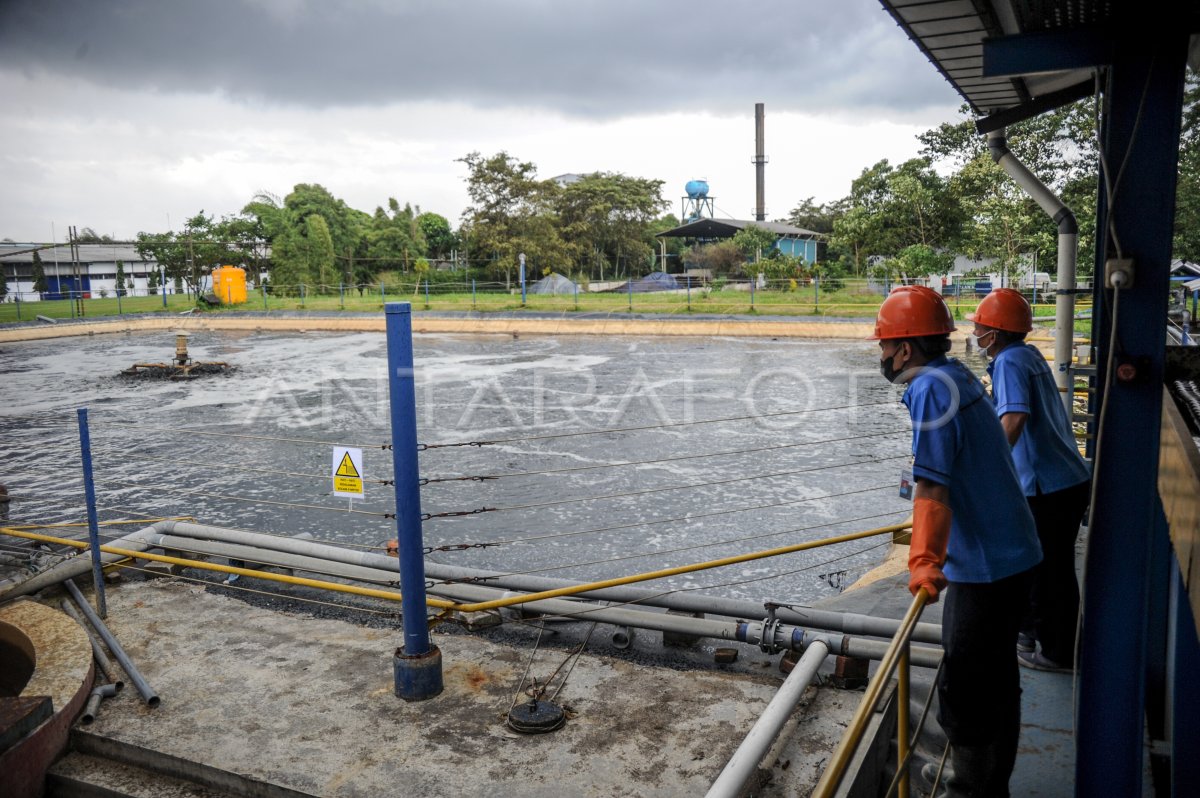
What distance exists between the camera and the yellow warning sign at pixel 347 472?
4.48 metres

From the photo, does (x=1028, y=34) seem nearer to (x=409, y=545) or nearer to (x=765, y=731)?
(x=765, y=731)

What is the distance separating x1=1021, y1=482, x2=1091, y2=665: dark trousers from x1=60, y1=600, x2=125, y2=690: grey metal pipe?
3973 mm

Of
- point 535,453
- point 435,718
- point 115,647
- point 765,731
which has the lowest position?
point 535,453

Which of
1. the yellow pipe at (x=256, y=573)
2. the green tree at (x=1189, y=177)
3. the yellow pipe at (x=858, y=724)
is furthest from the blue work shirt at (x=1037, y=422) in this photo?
the yellow pipe at (x=256, y=573)

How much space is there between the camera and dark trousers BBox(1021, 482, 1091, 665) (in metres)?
3.72

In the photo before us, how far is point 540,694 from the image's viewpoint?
3824 mm

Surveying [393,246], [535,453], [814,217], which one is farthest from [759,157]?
[535,453]

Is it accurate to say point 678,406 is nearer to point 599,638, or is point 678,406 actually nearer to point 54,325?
point 599,638

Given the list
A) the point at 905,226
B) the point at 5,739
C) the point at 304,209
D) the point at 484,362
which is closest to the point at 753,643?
the point at 5,739

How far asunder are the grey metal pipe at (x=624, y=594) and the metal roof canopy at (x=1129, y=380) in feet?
3.54

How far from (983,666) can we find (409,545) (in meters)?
2.28

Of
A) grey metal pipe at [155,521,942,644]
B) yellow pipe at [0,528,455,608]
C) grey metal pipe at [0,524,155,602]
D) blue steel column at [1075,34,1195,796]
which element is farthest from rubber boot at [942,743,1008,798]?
grey metal pipe at [0,524,155,602]

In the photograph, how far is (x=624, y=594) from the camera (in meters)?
4.71

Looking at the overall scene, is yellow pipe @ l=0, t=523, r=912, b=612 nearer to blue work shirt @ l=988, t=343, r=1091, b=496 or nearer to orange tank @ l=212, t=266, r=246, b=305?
blue work shirt @ l=988, t=343, r=1091, b=496
